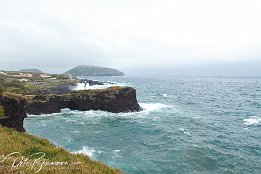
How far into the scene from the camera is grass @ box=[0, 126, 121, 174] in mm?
11961

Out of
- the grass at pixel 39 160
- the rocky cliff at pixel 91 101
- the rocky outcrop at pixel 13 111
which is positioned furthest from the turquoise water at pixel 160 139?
the grass at pixel 39 160

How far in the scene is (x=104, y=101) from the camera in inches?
3243

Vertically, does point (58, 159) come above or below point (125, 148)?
above

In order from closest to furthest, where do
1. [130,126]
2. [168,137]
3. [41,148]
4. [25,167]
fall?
1. [25,167]
2. [41,148]
3. [168,137]
4. [130,126]

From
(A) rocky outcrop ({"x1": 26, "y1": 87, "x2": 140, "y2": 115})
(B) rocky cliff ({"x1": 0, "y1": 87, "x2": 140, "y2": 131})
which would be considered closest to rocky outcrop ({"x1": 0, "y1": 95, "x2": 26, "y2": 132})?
(B) rocky cliff ({"x1": 0, "y1": 87, "x2": 140, "y2": 131})

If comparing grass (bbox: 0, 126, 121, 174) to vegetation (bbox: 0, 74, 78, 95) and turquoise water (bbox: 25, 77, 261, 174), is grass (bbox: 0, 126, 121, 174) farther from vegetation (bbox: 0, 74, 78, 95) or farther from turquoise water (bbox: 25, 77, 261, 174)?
vegetation (bbox: 0, 74, 78, 95)

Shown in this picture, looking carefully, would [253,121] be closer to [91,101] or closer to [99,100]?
[99,100]

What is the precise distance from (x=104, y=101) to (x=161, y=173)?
Answer: 49.1 meters

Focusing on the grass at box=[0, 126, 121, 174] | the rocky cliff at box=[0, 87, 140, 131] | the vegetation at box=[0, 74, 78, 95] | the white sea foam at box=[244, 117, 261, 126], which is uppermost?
the grass at box=[0, 126, 121, 174]

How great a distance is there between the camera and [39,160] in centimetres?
→ 1433

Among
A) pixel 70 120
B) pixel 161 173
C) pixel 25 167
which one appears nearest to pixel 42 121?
pixel 70 120

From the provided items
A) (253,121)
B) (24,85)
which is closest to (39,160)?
(253,121)

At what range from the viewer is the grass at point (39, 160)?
39.2ft

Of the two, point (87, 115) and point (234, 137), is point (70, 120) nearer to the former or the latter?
point (87, 115)
